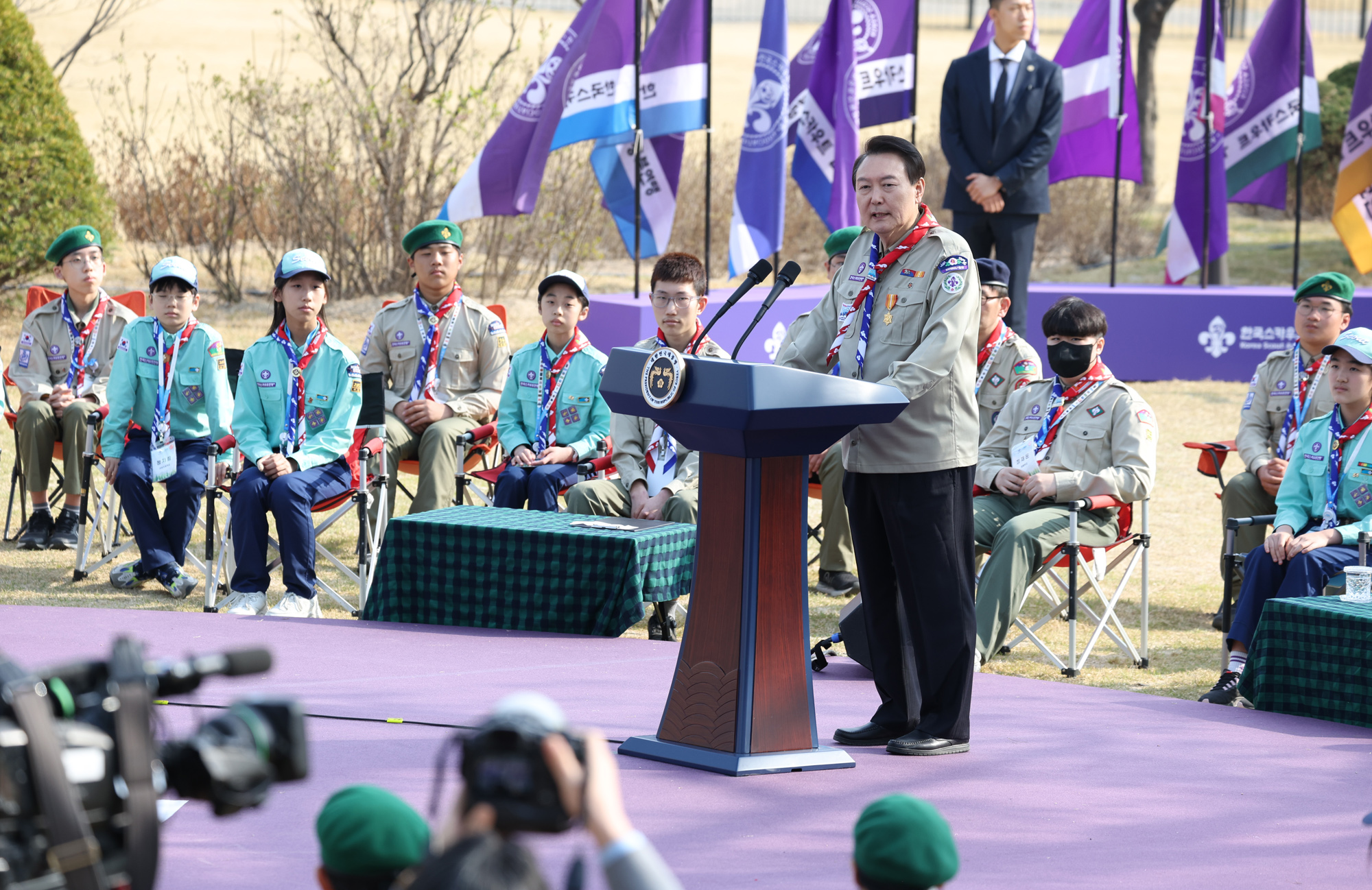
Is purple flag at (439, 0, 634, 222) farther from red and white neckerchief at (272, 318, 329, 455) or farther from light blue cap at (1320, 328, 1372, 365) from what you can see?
light blue cap at (1320, 328, 1372, 365)

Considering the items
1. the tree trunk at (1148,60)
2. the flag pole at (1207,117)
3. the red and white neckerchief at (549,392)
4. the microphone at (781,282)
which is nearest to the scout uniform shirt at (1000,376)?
the red and white neckerchief at (549,392)

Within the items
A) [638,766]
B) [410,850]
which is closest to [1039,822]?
[638,766]

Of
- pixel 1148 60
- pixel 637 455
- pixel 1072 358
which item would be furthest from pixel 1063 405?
pixel 1148 60

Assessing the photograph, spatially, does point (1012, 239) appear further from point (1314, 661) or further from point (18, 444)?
point (18, 444)

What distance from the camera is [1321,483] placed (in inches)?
221

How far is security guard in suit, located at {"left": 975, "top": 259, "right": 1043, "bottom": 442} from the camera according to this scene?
6.73 m

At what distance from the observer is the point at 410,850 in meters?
1.68

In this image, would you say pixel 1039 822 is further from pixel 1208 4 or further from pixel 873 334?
pixel 1208 4

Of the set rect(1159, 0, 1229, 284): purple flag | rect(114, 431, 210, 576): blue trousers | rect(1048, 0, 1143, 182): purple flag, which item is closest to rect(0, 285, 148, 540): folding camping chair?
rect(114, 431, 210, 576): blue trousers

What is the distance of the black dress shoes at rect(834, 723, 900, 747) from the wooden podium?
0.24m

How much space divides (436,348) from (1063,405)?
2.99 m

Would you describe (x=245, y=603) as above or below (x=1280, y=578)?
below

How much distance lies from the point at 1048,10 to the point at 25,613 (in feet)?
201

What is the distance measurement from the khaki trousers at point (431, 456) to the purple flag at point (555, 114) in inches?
110
